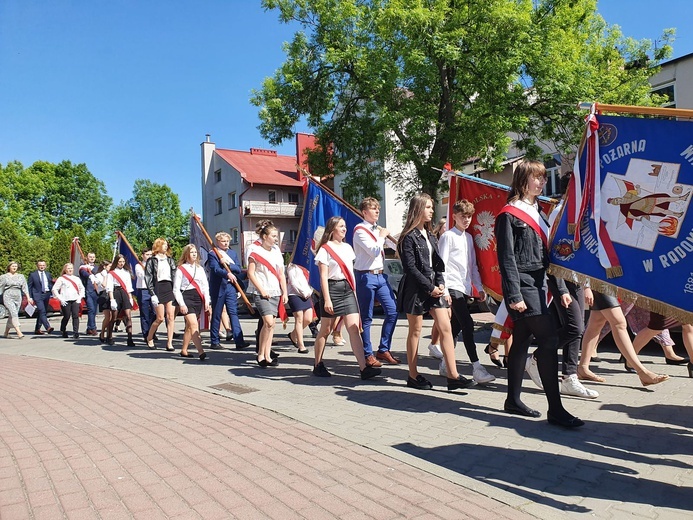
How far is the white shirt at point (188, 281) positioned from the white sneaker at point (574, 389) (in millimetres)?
5588

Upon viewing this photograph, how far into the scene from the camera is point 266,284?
25.1 ft

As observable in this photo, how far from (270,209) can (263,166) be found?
5.57 m

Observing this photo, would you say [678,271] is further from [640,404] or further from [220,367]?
[220,367]

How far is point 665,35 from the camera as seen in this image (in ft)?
63.6

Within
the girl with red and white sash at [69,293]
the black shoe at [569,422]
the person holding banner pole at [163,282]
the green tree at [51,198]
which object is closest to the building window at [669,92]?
the person holding banner pole at [163,282]

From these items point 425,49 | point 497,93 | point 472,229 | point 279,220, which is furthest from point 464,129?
point 279,220

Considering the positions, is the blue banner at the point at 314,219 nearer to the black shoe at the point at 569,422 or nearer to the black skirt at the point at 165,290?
the black skirt at the point at 165,290

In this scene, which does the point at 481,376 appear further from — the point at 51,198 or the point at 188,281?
the point at 51,198

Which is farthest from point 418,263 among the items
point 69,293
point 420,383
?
point 69,293

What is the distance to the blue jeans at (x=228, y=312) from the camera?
9703mm

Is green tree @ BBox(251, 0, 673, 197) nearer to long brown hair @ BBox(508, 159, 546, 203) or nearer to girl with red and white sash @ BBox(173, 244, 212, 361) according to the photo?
girl with red and white sash @ BBox(173, 244, 212, 361)

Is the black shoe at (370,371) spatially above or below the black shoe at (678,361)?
below

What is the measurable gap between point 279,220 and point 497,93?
30.9 meters

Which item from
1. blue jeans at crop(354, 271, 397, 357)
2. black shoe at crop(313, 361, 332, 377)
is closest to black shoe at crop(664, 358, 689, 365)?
blue jeans at crop(354, 271, 397, 357)
